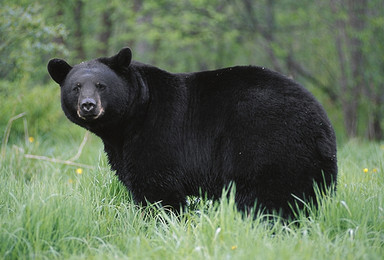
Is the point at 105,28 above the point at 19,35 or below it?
above

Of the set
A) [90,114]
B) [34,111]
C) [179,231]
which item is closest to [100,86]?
[90,114]

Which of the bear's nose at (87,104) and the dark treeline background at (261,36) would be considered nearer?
the bear's nose at (87,104)

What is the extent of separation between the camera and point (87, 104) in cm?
367

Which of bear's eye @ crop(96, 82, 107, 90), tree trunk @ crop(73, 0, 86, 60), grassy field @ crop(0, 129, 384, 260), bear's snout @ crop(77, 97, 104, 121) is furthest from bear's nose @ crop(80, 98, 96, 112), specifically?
tree trunk @ crop(73, 0, 86, 60)

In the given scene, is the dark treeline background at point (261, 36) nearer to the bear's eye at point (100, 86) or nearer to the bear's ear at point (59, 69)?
the bear's ear at point (59, 69)

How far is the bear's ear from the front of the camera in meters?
3.96

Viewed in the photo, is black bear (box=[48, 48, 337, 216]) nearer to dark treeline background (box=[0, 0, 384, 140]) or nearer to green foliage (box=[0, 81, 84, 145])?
dark treeline background (box=[0, 0, 384, 140])

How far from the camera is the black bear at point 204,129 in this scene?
344 cm

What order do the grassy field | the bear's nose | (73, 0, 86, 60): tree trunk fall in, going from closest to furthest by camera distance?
the grassy field, the bear's nose, (73, 0, 86, 60): tree trunk

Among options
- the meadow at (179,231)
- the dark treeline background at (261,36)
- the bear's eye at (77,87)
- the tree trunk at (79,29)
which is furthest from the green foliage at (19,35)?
the tree trunk at (79,29)

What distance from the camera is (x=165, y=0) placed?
45.1 feet

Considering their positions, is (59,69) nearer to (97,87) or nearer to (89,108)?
(97,87)


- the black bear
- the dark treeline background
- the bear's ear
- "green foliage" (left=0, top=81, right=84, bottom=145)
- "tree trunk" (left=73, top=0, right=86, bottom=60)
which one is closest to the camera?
the black bear

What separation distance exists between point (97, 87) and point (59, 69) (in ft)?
1.45
